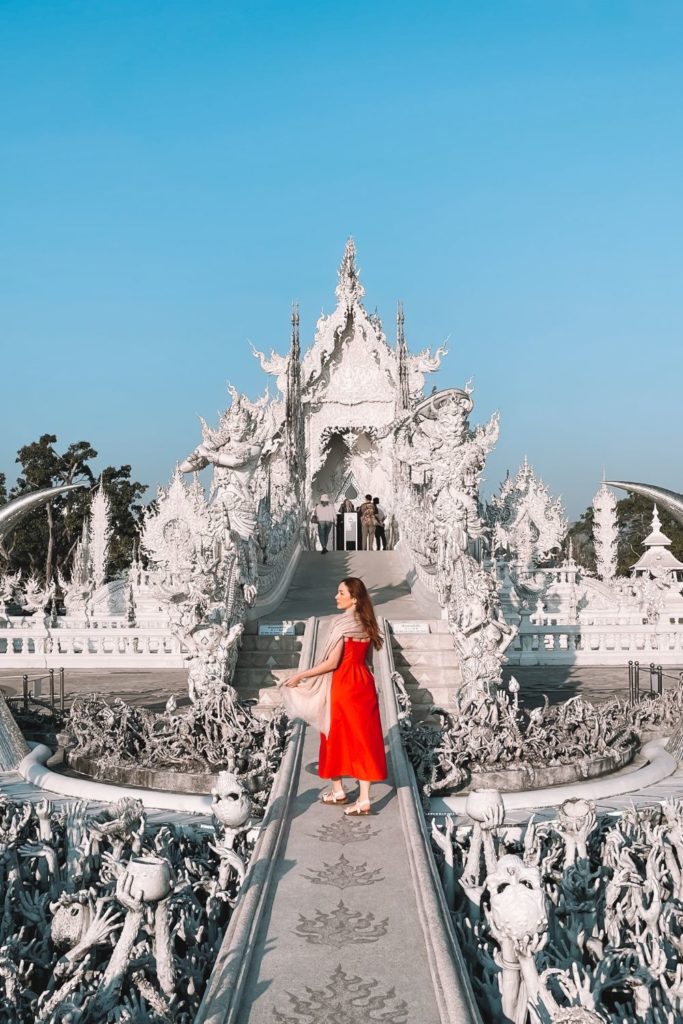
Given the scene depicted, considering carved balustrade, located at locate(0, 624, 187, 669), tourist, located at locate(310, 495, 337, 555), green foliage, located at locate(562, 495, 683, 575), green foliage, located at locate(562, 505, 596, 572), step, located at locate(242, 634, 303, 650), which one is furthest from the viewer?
green foliage, located at locate(562, 505, 596, 572)

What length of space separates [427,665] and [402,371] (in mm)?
13771

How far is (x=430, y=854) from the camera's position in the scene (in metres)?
4.55

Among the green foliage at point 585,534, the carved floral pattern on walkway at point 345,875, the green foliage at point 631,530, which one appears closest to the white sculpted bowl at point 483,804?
the carved floral pattern on walkway at point 345,875

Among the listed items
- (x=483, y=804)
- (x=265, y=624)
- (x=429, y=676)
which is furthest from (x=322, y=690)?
(x=265, y=624)

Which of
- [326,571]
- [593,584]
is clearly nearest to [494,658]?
[326,571]

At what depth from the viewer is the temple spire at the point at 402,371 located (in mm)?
21438

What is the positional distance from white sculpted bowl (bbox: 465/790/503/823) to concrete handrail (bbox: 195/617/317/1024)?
0.98m

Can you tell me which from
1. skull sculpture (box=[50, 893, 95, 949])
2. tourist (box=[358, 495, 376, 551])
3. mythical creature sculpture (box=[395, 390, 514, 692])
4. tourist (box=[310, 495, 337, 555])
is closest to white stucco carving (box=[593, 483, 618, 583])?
tourist (box=[310, 495, 337, 555])

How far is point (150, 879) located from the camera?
3.78 metres

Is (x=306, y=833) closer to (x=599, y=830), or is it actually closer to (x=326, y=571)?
(x=599, y=830)

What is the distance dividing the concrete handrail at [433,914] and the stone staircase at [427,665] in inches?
83.3

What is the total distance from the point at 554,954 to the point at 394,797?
1305mm

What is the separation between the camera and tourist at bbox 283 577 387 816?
5.14 m

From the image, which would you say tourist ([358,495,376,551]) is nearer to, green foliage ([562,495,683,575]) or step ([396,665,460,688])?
step ([396,665,460,688])
